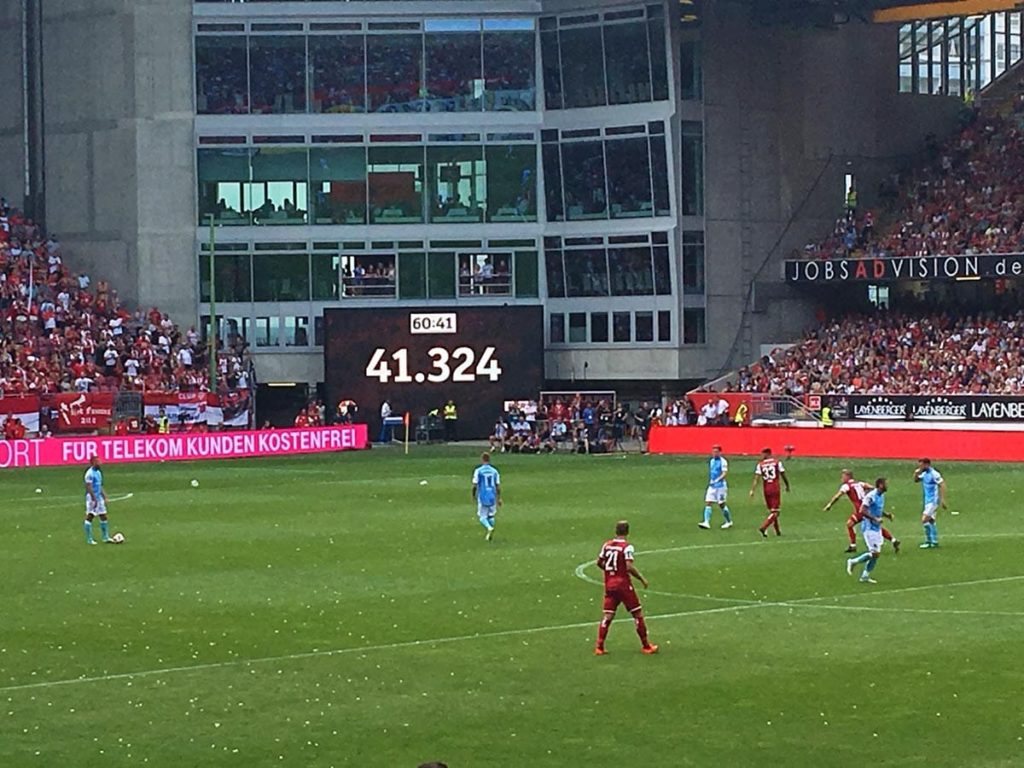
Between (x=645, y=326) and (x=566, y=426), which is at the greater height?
(x=645, y=326)

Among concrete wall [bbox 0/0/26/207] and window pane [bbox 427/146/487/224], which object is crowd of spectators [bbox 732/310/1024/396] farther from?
concrete wall [bbox 0/0/26/207]

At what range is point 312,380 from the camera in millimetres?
83375

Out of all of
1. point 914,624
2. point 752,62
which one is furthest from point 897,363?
point 914,624

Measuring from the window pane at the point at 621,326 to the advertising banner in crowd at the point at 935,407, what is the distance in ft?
40.0

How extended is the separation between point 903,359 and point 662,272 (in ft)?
34.7

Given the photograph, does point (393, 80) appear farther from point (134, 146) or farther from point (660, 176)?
point (660, 176)

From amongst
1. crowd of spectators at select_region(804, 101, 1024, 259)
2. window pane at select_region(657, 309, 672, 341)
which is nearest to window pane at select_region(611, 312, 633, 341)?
window pane at select_region(657, 309, 672, 341)

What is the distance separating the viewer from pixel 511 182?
274ft

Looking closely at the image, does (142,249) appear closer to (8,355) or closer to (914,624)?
(8,355)

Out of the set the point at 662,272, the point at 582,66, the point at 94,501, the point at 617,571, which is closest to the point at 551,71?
the point at 582,66

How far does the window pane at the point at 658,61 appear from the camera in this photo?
79938 millimetres

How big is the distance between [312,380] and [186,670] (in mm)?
58126

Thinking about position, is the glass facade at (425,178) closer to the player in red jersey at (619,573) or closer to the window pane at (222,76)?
the window pane at (222,76)

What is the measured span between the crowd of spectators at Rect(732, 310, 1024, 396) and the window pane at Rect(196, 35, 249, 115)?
22797 mm
